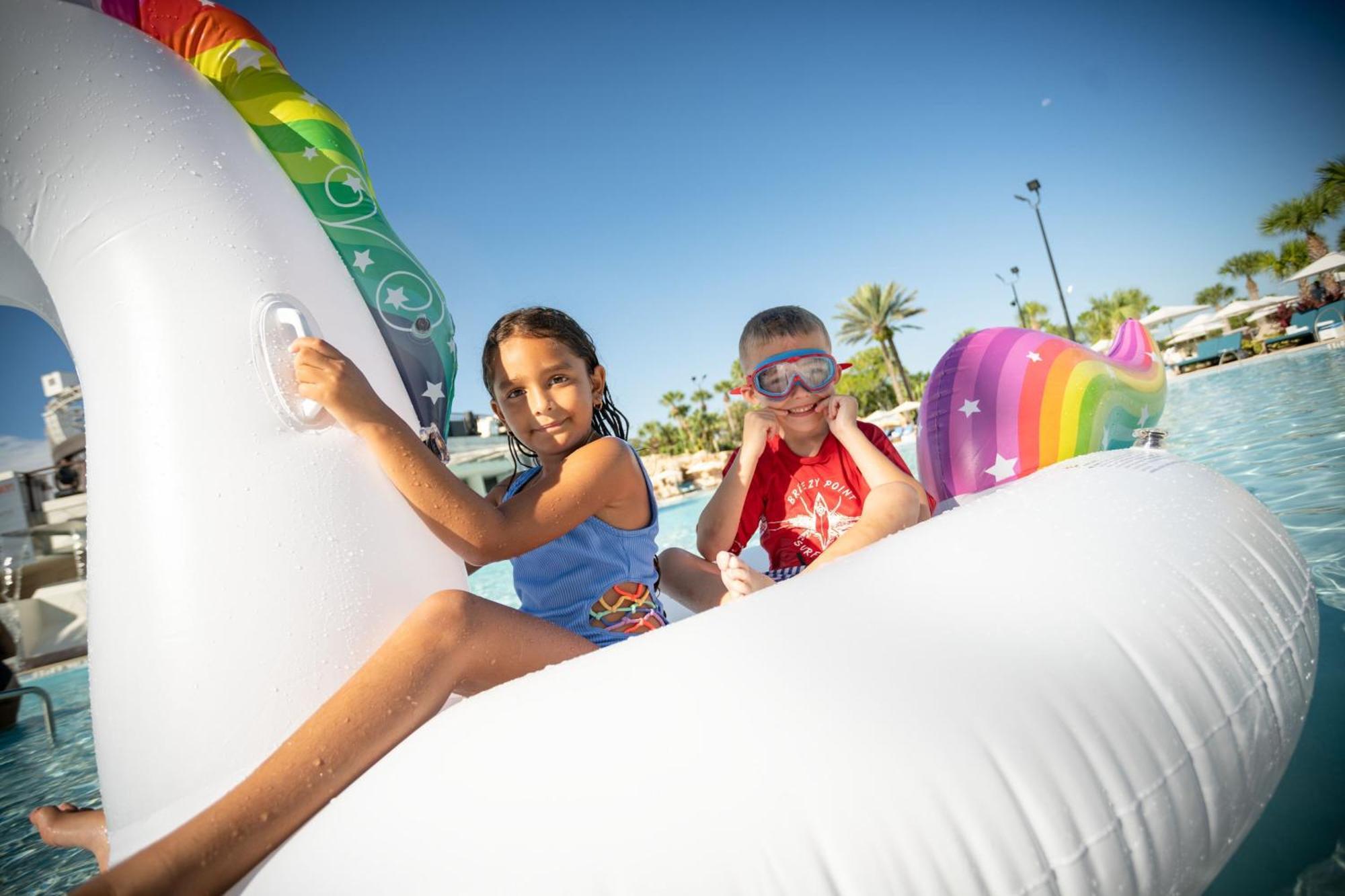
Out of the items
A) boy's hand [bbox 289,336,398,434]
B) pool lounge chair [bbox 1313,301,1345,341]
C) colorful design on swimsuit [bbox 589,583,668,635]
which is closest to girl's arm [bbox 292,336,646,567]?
boy's hand [bbox 289,336,398,434]

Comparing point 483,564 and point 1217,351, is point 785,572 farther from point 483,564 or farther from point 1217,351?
point 1217,351

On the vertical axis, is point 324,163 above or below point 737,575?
above

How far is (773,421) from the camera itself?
2.20 m

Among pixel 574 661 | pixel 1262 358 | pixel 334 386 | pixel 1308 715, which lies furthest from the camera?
pixel 1262 358

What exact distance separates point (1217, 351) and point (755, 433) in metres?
22.6

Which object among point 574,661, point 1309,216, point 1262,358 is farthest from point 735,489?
point 1309,216

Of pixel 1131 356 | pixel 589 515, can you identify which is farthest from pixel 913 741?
pixel 1131 356

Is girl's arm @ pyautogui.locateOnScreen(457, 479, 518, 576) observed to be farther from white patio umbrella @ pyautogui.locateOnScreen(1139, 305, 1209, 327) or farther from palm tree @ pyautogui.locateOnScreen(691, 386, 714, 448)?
palm tree @ pyautogui.locateOnScreen(691, 386, 714, 448)

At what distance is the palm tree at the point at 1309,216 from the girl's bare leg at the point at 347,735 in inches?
1448

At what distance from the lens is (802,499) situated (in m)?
2.27

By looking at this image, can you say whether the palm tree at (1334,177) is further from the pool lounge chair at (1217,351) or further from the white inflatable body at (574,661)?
the white inflatable body at (574,661)

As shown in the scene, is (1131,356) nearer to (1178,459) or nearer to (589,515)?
(1178,459)

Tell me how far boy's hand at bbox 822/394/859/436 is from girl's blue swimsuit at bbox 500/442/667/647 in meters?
0.74

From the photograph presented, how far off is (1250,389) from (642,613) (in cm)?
1238
